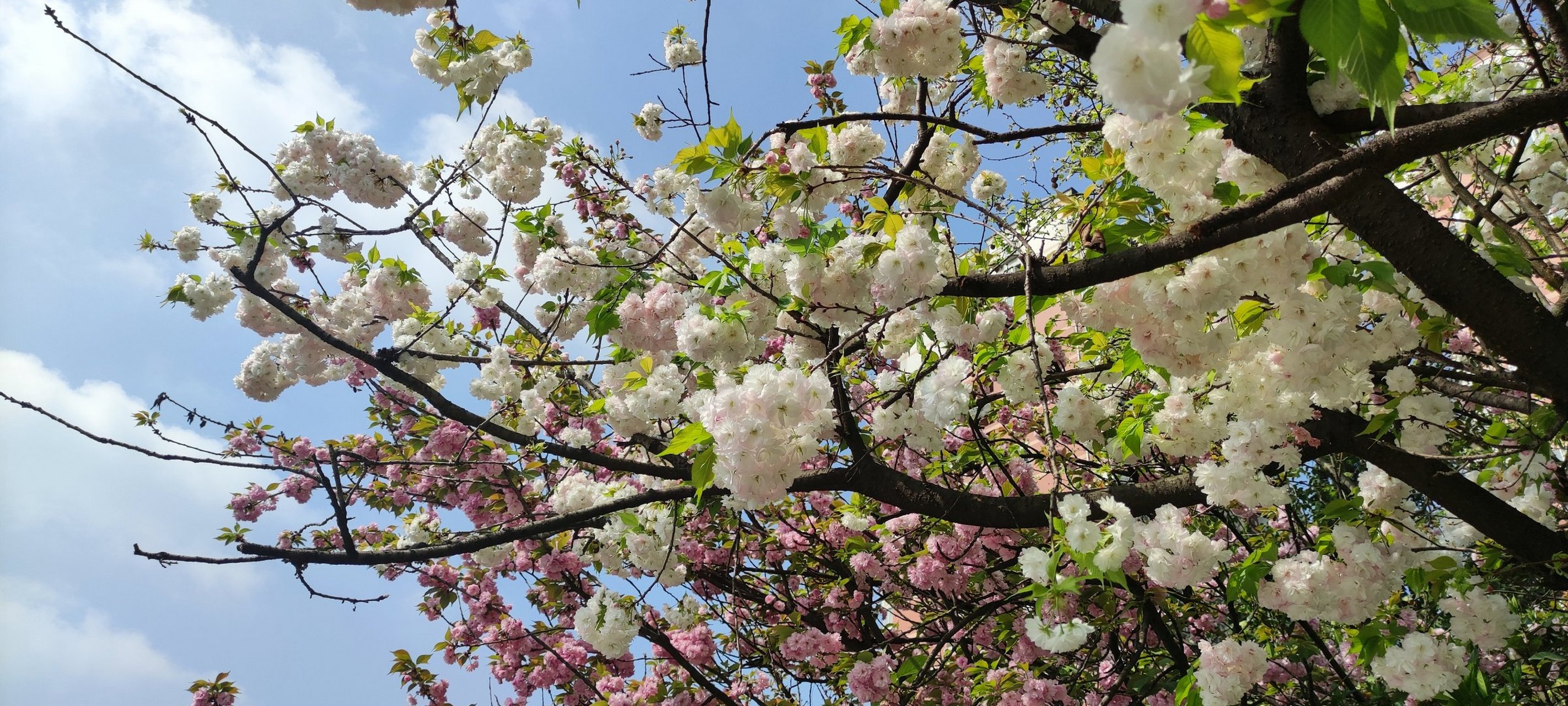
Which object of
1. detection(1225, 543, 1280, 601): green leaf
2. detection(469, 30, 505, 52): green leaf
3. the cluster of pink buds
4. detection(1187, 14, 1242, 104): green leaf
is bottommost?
detection(1187, 14, 1242, 104): green leaf

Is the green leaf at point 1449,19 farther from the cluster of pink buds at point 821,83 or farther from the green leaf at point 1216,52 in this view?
the cluster of pink buds at point 821,83

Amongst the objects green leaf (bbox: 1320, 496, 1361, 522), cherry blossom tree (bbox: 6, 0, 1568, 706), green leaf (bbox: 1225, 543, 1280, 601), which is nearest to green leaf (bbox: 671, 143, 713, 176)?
cherry blossom tree (bbox: 6, 0, 1568, 706)

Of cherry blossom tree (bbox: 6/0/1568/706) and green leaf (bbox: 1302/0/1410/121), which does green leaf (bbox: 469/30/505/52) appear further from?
green leaf (bbox: 1302/0/1410/121)

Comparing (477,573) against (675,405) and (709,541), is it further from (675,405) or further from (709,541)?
(675,405)

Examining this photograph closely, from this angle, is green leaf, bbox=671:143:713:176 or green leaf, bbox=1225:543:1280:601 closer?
green leaf, bbox=671:143:713:176

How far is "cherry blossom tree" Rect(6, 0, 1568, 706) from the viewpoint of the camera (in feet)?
6.73

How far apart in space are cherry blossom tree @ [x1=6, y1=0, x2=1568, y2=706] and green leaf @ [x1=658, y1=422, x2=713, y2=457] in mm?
13

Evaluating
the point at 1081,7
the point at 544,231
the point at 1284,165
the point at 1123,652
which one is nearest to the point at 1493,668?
the point at 1123,652

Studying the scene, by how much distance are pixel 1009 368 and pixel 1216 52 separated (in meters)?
2.24

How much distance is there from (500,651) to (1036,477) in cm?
451

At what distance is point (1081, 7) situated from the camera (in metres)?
2.46

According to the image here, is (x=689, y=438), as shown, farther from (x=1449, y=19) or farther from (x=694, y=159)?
(x=1449, y=19)

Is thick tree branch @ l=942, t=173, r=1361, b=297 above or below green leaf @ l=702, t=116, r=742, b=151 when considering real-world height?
below

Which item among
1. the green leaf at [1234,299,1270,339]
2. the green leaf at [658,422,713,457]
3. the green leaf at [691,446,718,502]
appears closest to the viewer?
the green leaf at [658,422,713,457]
